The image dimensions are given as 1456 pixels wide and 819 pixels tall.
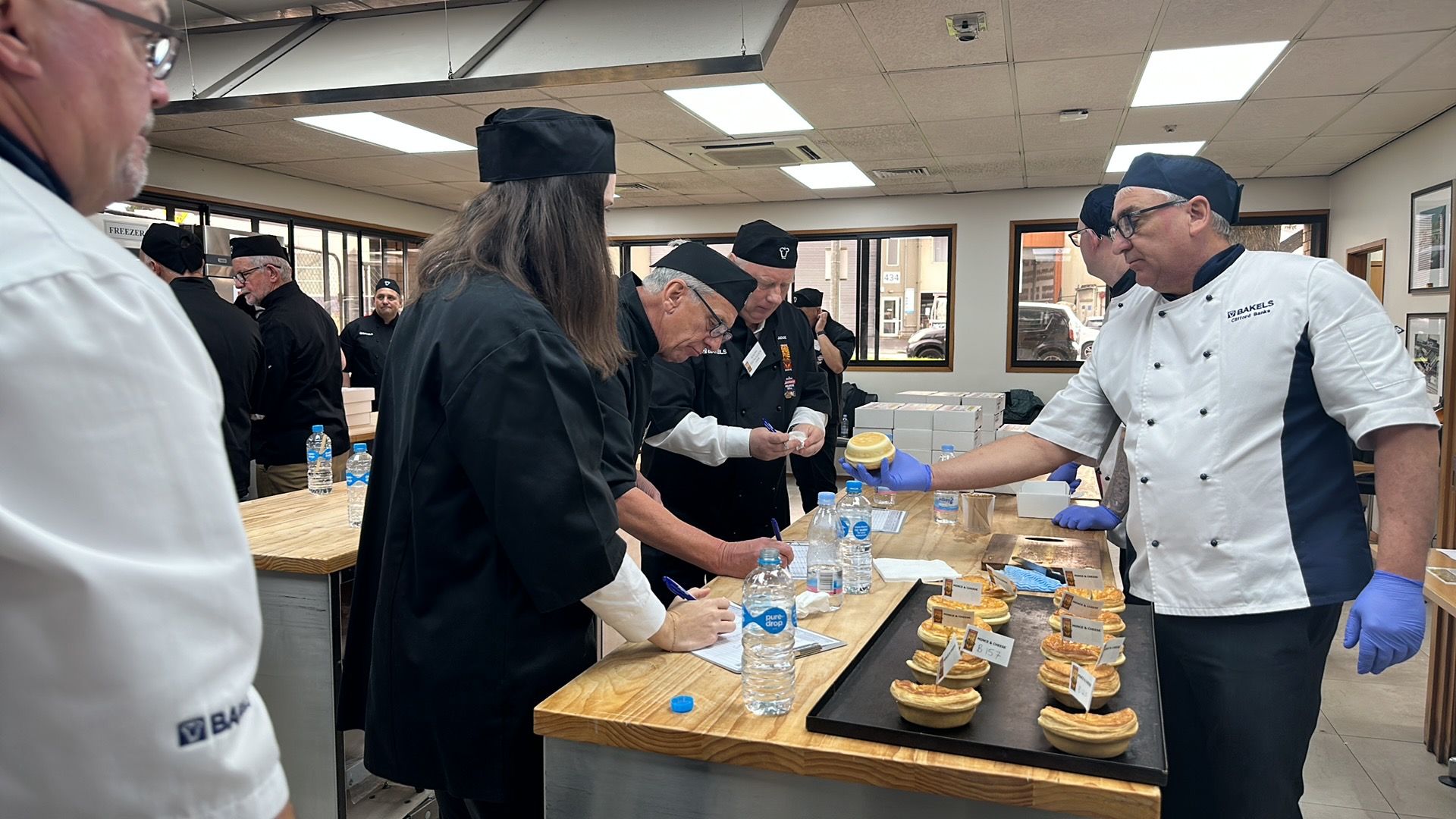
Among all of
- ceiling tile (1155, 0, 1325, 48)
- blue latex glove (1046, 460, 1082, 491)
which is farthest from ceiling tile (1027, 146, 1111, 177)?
blue latex glove (1046, 460, 1082, 491)

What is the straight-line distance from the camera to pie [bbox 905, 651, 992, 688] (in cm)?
137

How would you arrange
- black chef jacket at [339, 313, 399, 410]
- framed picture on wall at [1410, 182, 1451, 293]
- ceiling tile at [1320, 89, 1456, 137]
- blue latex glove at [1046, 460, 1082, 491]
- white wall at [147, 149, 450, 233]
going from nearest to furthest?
blue latex glove at [1046, 460, 1082, 491], ceiling tile at [1320, 89, 1456, 137], framed picture on wall at [1410, 182, 1451, 293], black chef jacket at [339, 313, 399, 410], white wall at [147, 149, 450, 233]

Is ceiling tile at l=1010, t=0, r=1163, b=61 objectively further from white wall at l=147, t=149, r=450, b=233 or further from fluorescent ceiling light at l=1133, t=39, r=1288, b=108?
white wall at l=147, t=149, r=450, b=233

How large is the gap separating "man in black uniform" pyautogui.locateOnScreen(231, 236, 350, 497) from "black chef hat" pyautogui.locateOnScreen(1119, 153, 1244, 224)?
384cm

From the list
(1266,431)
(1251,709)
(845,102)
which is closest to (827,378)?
(845,102)

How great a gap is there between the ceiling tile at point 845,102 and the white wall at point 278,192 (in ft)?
14.8

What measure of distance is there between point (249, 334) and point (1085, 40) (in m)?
4.21

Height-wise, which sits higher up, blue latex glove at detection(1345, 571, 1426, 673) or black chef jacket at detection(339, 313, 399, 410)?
black chef jacket at detection(339, 313, 399, 410)

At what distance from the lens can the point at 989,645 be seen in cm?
146

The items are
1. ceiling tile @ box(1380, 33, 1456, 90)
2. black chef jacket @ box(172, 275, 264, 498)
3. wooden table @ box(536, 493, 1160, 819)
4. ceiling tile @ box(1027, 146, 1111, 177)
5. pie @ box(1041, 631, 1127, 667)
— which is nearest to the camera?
wooden table @ box(536, 493, 1160, 819)

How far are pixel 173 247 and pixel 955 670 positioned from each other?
4011 millimetres

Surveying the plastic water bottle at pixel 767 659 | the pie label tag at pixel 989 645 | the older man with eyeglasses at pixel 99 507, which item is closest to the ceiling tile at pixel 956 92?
the pie label tag at pixel 989 645

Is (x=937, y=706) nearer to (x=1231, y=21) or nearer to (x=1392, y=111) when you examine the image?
(x=1231, y=21)

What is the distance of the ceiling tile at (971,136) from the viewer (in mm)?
6246
